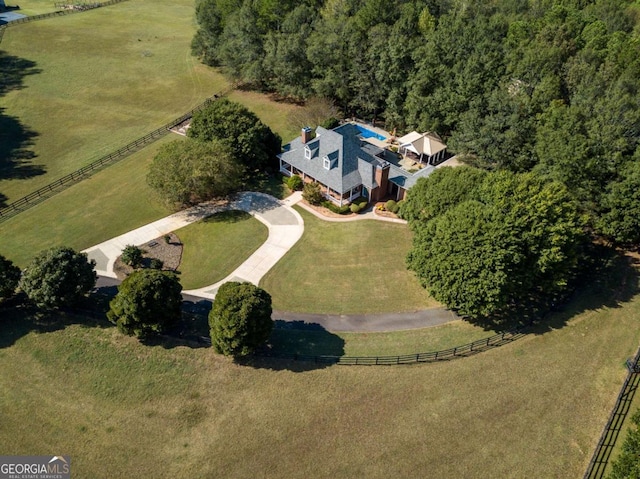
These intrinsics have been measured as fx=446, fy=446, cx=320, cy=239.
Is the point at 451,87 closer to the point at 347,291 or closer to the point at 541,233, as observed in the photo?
the point at 541,233

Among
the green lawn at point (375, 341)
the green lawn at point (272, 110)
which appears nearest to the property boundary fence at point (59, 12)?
the green lawn at point (272, 110)

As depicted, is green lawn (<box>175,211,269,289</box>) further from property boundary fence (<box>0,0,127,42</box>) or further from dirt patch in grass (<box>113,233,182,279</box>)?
property boundary fence (<box>0,0,127,42</box>)

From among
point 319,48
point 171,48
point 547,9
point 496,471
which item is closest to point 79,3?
point 171,48

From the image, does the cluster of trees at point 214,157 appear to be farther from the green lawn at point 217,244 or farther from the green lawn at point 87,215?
the green lawn at point 87,215

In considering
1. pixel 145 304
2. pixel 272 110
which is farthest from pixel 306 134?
pixel 145 304

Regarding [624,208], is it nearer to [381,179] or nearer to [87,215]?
[381,179]

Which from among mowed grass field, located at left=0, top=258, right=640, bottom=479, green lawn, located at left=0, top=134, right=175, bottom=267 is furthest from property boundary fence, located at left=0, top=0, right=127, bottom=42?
mowed grass field, located at left=0, top=258, right=640, bottom=479
